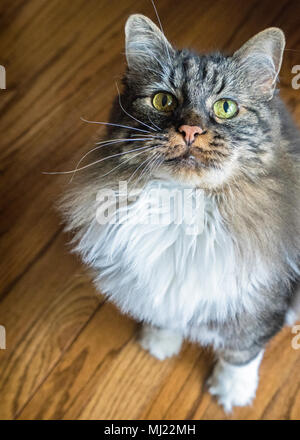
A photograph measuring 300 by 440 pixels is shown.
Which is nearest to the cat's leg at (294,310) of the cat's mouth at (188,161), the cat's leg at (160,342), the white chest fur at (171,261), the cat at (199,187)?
the cat at (199,187)

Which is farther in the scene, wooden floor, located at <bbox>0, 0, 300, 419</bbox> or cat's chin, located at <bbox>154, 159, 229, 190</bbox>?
wooden floor, located at <bbox>0, 0, 300, 419</bbox>

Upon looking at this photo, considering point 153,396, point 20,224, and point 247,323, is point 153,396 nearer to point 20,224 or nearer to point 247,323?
point 247,323

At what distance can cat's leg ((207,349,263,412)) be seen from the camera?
1.21m

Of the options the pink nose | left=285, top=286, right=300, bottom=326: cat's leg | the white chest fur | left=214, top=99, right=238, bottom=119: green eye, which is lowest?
left=285, top=286, right=300, bottom=326: cat's leg

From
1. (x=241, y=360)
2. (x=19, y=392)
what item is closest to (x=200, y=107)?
(x=241, y=360)

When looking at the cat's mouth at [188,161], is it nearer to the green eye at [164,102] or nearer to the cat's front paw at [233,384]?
the green eye at [164,102]

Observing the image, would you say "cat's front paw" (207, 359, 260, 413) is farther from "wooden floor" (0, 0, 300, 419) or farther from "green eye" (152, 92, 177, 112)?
"green eye" (152, 92, 177, 112)

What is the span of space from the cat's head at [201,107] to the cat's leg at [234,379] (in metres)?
0.53

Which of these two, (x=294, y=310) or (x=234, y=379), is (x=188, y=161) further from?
(x=234, y=379)

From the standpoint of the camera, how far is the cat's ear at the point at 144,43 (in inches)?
38.9

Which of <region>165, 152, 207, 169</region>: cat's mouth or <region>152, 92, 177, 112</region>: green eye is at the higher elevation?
<region>152, 92, 177, 112</region>: green eye

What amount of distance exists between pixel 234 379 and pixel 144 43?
0.90m

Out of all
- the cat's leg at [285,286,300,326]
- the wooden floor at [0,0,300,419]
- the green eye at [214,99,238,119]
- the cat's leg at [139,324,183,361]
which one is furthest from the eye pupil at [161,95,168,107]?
the cat's leg at [139,324,183,361]

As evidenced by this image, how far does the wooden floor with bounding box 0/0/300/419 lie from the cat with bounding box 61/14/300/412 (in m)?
0.31
